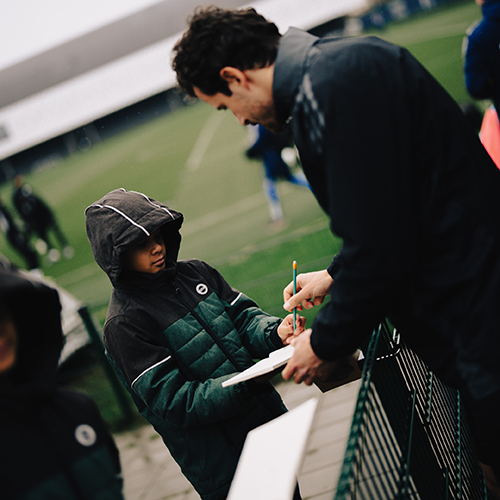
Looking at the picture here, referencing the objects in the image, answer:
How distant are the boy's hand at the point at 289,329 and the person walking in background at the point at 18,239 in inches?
577

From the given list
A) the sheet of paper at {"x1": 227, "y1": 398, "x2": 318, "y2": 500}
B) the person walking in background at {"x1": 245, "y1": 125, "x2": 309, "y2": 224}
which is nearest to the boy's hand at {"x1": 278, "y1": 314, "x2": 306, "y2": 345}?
the sheet of paper at {"x1": 227, "y1": 398, "x2": 318, "y2": 500}

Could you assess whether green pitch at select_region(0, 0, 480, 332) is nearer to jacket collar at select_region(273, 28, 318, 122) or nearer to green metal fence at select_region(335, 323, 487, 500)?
green metal fence at select_region(335, 323, 487, 500)

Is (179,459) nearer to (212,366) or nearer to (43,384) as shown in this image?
(212,366)

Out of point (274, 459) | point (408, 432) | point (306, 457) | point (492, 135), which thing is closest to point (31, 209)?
point (306, 457)

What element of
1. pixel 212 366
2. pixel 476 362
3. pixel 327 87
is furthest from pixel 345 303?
pixel 212 366

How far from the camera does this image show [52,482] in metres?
1.44

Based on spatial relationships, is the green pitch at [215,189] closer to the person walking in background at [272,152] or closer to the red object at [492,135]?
the person walking in background at [272,152]

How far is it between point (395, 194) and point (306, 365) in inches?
24.0

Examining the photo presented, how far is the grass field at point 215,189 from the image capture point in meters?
6.72

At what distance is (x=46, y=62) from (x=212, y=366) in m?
64.2

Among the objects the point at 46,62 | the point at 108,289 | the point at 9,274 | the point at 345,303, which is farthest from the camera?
the point at 46,62

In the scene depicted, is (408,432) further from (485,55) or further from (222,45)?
(485,55)

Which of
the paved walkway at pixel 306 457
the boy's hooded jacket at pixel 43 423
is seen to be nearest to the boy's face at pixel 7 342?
the boy's hooded jacket at pixel 43 423

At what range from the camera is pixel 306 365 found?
1776 millimetres
